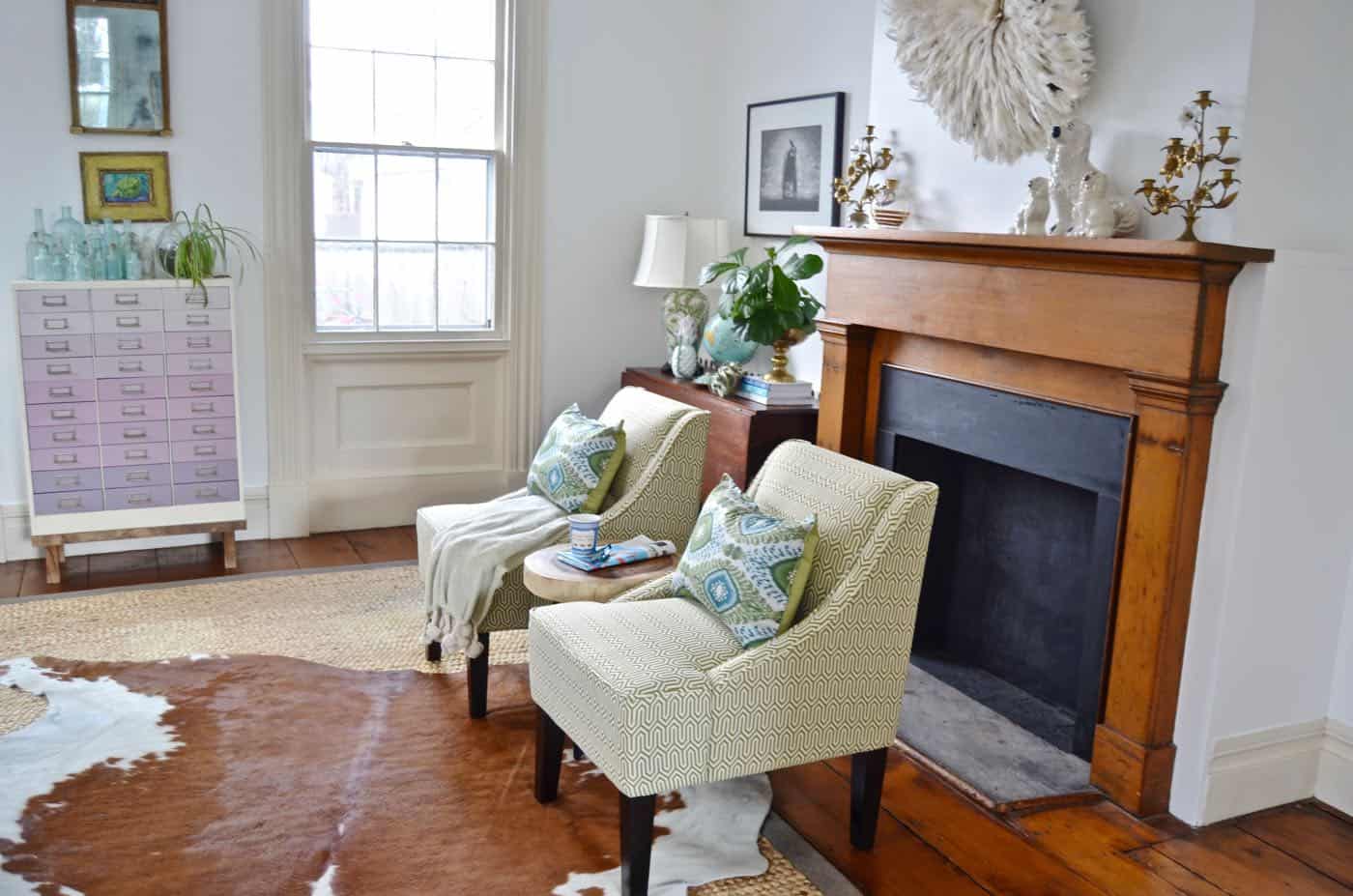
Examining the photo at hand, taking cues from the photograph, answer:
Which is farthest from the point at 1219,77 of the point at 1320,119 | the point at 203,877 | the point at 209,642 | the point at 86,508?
the point at 86,508

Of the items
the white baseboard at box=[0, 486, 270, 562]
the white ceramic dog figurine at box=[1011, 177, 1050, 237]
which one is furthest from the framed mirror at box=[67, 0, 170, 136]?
the white ceramic dog figurine at box=[1011, 177, 1050, 237]

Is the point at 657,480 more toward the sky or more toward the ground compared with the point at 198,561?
more toward the sky

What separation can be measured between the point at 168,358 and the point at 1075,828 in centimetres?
354

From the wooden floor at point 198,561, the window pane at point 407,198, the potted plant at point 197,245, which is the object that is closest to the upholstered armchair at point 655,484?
the wooden floor at point 198,561

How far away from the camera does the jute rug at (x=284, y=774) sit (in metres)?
2.62

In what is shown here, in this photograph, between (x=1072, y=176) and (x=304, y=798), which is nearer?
(x=304, y=798)

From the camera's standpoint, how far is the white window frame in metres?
5.04

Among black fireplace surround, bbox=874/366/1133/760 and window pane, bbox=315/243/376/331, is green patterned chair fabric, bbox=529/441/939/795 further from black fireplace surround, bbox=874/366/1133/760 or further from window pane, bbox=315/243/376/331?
window pane, bbox=315/243/376/331

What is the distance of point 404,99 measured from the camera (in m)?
5.21

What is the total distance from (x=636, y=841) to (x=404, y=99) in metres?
3.78

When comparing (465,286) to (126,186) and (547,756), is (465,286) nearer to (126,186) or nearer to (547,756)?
(126,186)

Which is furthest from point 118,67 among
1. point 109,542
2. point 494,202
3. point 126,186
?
point 109,542

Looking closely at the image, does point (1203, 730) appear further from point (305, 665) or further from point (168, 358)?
point (168, 358)

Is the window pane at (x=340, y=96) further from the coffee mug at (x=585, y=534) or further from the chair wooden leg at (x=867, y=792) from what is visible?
the chair wooden leg at (x=867, y=792)
